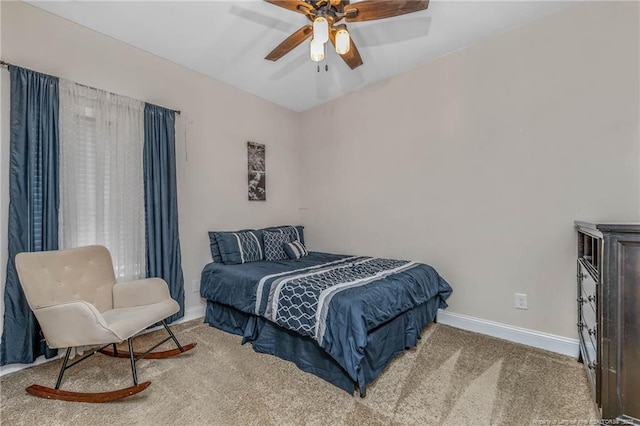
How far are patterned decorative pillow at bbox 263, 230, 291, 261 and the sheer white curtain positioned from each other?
1198mm

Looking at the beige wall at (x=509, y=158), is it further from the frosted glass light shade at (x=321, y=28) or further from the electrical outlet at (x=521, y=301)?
the frosted glass light shade at (x=321, y=28)

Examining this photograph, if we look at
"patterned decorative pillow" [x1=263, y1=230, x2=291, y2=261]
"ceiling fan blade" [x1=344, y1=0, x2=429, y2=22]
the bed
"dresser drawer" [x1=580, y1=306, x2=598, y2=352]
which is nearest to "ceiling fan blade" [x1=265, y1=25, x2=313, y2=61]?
"ceiling fan blade" [x1=344, y1=0, x2=429, y2=22]

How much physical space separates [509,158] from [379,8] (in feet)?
5.36

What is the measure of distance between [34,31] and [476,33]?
3.46 m

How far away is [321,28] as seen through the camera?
68.4 inches

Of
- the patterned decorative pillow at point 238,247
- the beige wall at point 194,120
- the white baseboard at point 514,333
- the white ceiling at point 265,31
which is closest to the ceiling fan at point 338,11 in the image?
the white ceiling at point 265,31

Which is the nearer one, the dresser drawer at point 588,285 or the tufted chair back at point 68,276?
the dresser drawer at point 588,285

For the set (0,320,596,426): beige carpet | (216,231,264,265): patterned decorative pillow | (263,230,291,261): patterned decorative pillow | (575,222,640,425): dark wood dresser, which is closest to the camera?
(575,222,640,425): dark wood dresser

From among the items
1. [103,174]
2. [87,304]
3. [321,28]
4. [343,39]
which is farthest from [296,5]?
[87,304]

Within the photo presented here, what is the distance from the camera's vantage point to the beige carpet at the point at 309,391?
157 centimetres

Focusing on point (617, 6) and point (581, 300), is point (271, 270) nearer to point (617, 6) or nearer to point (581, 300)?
point (581, 300)

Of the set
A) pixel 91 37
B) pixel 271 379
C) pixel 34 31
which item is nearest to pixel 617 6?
pixel 271 379

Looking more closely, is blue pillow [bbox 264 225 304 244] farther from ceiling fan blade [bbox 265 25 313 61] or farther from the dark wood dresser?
the dark wood dresser

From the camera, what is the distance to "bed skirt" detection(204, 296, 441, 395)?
185 cm
